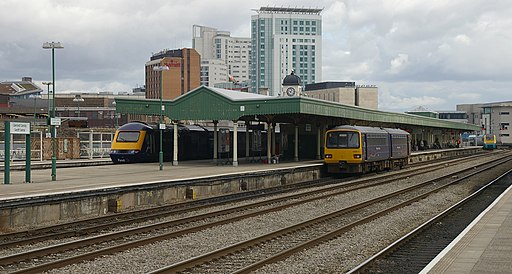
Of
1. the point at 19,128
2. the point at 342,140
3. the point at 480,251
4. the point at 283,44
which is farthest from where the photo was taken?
the point at 283,44

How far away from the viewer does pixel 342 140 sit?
1339 inches

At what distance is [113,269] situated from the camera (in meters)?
10.9

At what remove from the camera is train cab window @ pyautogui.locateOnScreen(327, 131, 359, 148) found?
1324 inches

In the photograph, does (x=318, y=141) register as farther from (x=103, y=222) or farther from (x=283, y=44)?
(x=283, y=44)

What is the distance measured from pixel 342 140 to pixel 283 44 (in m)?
161

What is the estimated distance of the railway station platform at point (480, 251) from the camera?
9.73 meters

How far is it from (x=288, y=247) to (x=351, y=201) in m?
9.84

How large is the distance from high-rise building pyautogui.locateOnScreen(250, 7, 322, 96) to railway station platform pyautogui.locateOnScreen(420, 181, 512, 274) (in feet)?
589

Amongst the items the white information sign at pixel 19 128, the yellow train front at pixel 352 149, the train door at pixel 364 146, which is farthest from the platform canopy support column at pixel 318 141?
the white information sign at pixel 19 128

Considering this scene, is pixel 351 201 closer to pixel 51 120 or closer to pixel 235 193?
pixel 235 193

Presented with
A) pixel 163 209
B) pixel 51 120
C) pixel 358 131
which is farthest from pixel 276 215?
pixel 358 131

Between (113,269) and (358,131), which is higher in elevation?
(358,131)

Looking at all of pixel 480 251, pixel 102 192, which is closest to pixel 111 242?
pixel 102 192

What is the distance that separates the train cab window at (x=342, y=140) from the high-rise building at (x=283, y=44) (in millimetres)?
159235
